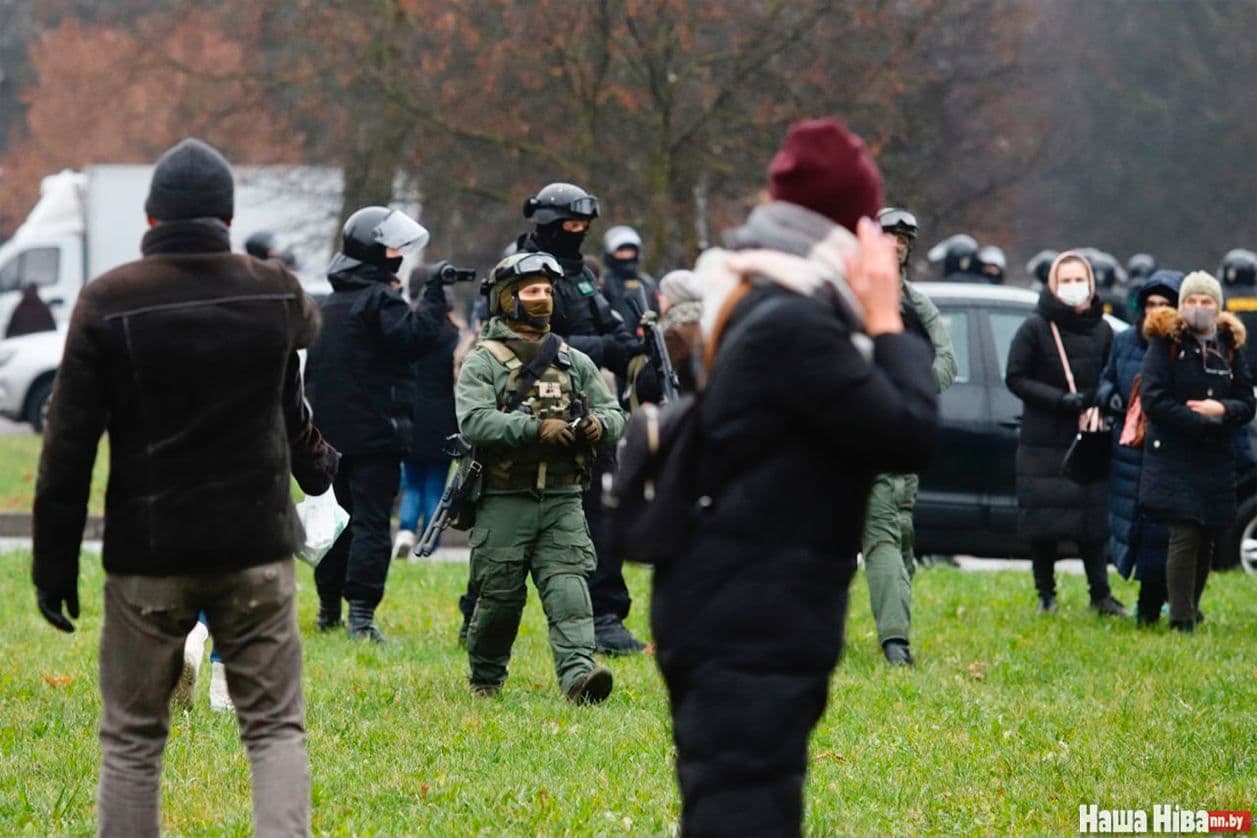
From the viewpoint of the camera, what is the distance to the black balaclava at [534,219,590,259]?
30.3 feet

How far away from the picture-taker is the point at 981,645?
33.1 ft

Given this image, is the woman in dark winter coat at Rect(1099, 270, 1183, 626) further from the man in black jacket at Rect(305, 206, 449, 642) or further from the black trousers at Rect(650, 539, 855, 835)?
the black trousers at Rect(650, 539, 855, 835)

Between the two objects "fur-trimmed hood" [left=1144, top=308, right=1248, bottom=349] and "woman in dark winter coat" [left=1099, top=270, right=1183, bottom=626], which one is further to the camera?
"woman in dark winter coat" [left=1099, top=270, right=1183, bottom=626]

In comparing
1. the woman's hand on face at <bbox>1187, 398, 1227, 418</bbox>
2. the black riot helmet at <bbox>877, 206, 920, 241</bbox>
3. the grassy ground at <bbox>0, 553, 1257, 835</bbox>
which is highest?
the black riot helmet at <bbox>877, 206, 920, 241</bbox>

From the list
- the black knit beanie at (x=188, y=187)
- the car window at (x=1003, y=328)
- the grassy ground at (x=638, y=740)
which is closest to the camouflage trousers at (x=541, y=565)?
the grassy ground at (x=638, y=740)

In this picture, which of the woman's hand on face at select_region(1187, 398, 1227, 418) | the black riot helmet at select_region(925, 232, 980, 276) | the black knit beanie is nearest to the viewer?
the black knit beanie

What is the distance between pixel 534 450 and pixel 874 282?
3.79 meters

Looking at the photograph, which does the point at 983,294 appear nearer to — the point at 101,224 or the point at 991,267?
the point at 991,267

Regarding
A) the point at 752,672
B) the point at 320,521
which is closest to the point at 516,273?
the point at 320,521

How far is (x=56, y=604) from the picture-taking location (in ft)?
16.3

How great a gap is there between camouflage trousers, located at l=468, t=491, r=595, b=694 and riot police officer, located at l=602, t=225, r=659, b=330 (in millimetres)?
2338

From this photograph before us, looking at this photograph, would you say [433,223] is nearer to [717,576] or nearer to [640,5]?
[640,5]

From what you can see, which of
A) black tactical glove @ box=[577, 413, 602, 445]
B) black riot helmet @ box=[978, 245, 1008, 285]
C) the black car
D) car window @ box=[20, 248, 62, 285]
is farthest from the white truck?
black tactical glove @ box=[577, 413, 602, 445]

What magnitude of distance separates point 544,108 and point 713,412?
73.9 feet
